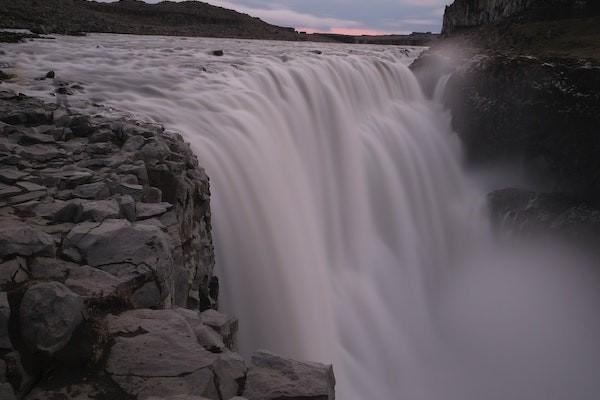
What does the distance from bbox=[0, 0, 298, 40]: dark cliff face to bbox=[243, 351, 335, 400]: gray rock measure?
33034 millimetres

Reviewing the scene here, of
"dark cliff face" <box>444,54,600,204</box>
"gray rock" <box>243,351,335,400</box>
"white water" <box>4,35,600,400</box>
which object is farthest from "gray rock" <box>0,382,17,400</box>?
"dark cliff face" <box>444,54,600,204</box>

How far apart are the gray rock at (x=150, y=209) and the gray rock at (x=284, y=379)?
207 cm

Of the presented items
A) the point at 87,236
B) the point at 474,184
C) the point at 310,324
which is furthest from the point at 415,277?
the point at 87,236

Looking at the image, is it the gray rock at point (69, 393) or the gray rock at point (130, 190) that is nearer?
the gray rock at point (69, 393)

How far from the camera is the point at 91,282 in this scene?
3.95m

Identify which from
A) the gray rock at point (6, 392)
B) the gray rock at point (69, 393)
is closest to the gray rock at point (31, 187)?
the gray rock at point (69, 393)

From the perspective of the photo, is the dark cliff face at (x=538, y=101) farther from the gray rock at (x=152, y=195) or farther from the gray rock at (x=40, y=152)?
the gray rock at (x=40, y=152)

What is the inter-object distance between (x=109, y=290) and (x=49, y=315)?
2.07 ft

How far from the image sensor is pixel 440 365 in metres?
11.1

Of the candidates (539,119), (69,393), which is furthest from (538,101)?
(69,393)

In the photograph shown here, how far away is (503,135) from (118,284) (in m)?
16.7

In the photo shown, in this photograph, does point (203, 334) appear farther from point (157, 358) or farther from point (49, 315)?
point (49, 315)

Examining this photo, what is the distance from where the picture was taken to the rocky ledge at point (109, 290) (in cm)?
329

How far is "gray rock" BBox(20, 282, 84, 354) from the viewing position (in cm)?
323
